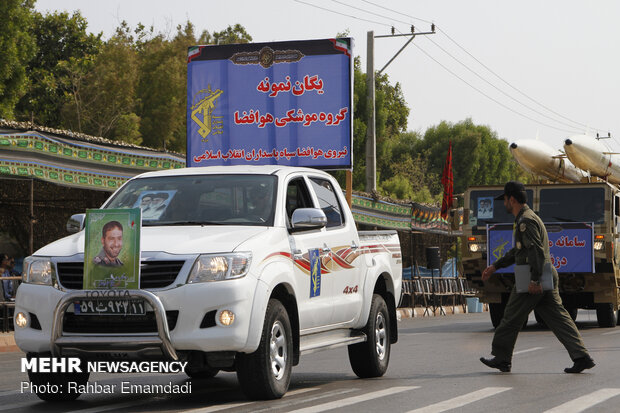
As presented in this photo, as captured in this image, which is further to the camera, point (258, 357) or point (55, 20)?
point (55, 20)

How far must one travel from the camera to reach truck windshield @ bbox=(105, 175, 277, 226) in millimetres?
9406

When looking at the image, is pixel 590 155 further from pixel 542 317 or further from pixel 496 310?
pixel 542 317

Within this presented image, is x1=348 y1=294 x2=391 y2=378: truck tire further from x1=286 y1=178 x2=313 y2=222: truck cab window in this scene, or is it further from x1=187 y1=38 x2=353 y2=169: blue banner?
x1=187 y1=38 x2=353 y2=169: blue banner

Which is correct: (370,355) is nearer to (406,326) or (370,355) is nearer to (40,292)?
(40,292)

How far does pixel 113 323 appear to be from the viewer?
27.3 ft

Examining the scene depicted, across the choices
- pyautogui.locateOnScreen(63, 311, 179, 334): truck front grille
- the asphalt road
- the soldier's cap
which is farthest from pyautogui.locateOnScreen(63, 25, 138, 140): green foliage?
pyautogui.locateOnScreen(63, 311, 179, 334): truck front grille

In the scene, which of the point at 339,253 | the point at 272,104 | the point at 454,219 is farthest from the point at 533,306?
the point at 272,104

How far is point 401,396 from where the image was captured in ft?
31.1

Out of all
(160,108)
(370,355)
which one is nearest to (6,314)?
(370,355)

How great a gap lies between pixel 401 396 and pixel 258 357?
5.11ft

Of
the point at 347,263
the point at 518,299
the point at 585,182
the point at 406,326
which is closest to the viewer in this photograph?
the point at 347,263

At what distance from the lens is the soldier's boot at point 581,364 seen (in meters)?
11.3

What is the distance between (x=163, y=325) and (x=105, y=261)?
672mm

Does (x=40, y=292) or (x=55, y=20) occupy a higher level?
(x=55, y=20)
